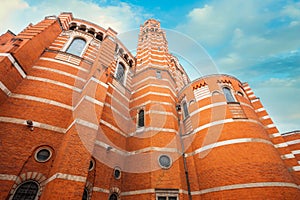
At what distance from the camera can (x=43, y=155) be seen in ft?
27.3

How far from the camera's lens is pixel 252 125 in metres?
11.0

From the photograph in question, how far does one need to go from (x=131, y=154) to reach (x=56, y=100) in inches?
268

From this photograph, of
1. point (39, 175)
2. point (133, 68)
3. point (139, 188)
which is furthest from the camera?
point (133, 68)

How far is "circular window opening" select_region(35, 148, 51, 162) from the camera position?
8.12m

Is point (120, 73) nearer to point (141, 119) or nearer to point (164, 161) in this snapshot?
point (141, 119)

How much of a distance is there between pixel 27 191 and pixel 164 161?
25.8 feet

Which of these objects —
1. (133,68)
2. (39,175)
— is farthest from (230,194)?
(133,68)

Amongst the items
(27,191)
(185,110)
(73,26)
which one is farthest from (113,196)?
(73,26)

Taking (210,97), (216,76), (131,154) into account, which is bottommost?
(131,154)

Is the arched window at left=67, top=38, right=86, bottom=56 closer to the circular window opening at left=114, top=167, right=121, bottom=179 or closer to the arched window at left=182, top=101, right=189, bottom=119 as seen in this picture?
the circular window opening at left=114, top=167, right=121, bottom=179

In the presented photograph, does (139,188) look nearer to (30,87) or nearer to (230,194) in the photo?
(230,194)

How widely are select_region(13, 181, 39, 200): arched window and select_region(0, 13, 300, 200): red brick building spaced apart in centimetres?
4

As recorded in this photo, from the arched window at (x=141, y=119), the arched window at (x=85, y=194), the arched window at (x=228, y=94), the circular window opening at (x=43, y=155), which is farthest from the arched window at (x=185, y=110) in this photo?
the circular window opening at (x=43, y=155)

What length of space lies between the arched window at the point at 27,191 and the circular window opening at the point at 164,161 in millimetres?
7186
